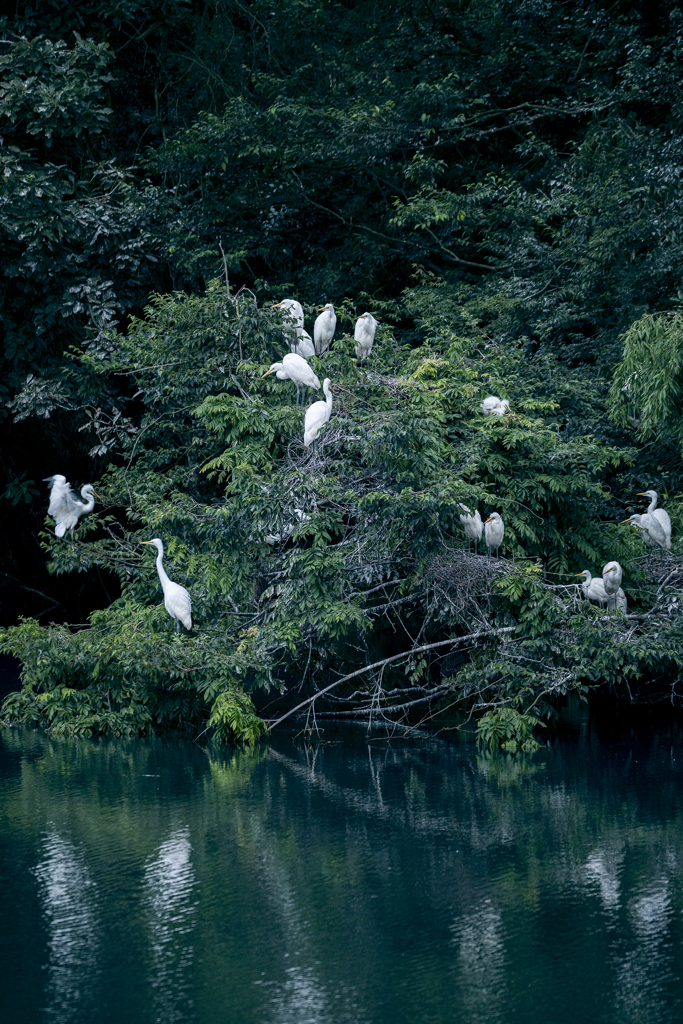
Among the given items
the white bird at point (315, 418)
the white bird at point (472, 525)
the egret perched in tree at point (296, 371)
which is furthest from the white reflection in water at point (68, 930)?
the egret perched in tree at point (296, 371)

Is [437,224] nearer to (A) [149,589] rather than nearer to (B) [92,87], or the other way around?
(B) [92,87]

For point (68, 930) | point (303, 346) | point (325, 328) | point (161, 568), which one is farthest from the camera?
point (325, 328)

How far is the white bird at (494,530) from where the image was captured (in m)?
8.06

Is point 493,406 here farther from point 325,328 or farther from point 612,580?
point 325,328

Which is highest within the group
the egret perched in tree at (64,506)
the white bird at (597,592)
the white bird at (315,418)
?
the white bird at (315,418)

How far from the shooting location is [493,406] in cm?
894

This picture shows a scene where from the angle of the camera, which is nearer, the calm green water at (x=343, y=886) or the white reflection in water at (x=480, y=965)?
the white reflection in water at (x=480, y=965)

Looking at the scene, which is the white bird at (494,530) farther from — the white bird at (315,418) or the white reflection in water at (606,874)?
the white reflection in water at (606,874)

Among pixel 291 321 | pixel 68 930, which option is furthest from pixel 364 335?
pixel 68 930

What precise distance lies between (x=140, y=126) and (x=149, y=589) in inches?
→ 286

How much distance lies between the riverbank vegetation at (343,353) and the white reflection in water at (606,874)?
6.50 ft

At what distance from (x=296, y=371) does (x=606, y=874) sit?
4889 millimetres

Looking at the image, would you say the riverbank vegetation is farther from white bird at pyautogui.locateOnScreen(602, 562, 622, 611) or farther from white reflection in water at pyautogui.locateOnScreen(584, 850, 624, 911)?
white reflection in water at pyautogui.locateOnScreen(584, 850, 624, 911)

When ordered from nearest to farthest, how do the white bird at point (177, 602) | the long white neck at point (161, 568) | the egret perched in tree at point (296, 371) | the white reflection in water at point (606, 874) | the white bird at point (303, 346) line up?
the white reflection in water at point (606, 874), the white bird at point (177, 602), the long white neck at point (161, 568), the egret perched in tree at point (296, 371), the white bird at point (303, 346)
